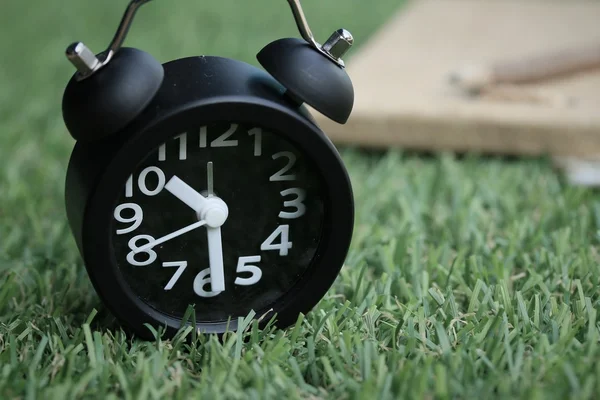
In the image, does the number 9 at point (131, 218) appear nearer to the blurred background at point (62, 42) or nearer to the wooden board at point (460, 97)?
the blurred background at point (62, 42)

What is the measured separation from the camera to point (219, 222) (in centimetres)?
150

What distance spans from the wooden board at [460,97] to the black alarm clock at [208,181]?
1.18 meters

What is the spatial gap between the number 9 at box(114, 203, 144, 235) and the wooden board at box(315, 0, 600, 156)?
1286 millimetres

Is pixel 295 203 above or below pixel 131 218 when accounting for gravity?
below

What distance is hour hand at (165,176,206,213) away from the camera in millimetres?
1468

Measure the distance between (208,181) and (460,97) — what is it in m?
1.58

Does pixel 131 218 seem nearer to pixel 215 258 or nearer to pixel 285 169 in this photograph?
pixel 215 258

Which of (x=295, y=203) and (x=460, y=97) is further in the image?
(x=460, y=97)

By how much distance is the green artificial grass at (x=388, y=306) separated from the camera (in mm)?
1363

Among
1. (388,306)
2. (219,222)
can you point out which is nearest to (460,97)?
(388,306)

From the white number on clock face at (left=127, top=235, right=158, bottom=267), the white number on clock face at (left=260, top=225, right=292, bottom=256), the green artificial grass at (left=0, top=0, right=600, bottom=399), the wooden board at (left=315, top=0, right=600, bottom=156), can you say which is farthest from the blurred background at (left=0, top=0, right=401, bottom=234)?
the white number on clock face at (left=260, top=225, right=292, bottom=256)

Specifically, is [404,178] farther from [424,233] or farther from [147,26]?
[147,26]

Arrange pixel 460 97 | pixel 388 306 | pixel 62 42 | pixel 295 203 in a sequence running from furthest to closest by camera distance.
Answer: pixel 62 42 → pixel 460 97 → pixel 388 306 → pixel 295 203

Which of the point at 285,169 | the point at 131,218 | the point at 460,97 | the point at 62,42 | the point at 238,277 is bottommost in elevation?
the point at 460,97
